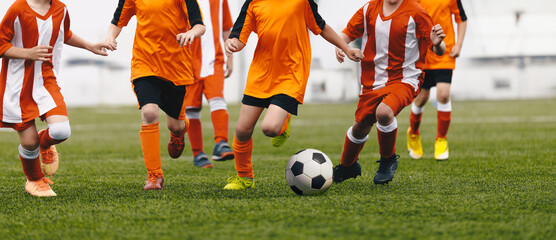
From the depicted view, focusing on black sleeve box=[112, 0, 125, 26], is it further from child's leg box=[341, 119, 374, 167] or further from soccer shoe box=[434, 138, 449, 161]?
soccer shoe box=[434, 138, 449, 161]

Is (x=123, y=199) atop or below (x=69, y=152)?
atop

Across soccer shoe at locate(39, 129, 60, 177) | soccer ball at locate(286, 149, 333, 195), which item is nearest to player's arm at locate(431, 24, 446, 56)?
soccer ball at locate(286, 149, 333, 195)

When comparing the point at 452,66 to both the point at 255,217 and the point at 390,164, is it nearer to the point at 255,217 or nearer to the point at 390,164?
the point at 390,164

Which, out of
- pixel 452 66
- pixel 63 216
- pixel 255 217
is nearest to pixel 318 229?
pixel 255 217

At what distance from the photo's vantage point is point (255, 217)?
303 cm

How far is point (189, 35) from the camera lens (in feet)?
13.3

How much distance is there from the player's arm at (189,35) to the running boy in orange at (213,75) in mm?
1762

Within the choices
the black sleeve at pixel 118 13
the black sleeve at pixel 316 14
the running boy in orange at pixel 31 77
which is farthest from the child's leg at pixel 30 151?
the black sleeve at pixel 316 14

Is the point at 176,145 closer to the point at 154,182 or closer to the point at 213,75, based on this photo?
the point at 154,182

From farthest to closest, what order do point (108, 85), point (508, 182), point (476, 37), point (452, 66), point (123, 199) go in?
point (476, 37) → point (108, 85) → point (452, 66) → point (508, 182) → point (123, 199)

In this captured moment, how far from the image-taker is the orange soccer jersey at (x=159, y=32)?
14.1 ft

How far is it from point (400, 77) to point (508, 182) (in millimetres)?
995

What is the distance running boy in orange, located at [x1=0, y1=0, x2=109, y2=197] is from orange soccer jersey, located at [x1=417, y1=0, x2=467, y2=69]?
3.41 meters

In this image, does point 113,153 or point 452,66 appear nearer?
point 452,66
